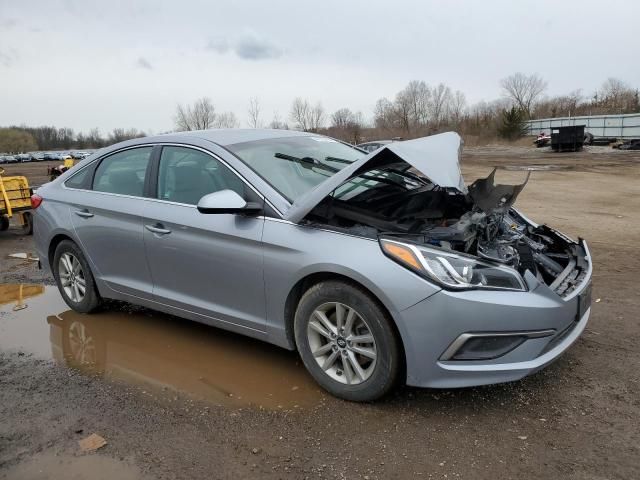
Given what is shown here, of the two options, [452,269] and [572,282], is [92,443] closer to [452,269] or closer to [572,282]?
[452,269]

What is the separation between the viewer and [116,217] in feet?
15.2

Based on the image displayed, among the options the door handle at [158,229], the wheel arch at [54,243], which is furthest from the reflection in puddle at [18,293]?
the door handle at [158,229]

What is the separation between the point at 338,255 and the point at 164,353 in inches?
75.3

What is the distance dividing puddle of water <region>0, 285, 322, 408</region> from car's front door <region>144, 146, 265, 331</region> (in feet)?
1.26

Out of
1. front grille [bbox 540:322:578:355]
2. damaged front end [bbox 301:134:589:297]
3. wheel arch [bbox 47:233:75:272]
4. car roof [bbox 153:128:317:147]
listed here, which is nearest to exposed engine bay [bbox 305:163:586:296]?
damaged front end [bbox 301:134:589:297]

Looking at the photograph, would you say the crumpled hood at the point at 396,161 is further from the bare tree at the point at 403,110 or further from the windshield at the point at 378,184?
the bare tree at the point at 403,110

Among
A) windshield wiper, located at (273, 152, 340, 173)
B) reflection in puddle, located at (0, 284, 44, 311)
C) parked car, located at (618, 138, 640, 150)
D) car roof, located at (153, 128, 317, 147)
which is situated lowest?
parked car, located at (618, 138, 640, 150)

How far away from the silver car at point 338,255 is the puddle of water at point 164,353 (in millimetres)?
302

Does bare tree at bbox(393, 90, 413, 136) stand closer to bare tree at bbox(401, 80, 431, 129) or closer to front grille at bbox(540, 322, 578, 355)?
bare tree at bbox(401, 80, 431, 129)

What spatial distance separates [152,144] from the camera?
4.61m

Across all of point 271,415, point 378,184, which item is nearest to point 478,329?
point 271,415

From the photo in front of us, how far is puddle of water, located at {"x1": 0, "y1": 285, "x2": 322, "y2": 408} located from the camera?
12.2 ft

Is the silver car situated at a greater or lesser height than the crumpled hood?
lesser

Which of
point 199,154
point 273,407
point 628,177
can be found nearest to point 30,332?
point 199,154
